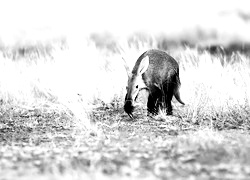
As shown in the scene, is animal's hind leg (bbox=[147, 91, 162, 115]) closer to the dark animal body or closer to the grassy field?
the dark animal body

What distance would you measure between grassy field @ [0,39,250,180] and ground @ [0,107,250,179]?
11 mm

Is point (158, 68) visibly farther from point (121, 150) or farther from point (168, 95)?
point (121, 150)

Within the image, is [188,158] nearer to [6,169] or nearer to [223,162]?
[223,162]

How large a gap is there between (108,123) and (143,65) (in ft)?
3.74

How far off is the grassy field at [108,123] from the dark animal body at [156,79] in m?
0.32

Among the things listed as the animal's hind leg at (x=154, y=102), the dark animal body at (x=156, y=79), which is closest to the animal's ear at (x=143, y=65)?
the dark animal body at (x=156, y=79)

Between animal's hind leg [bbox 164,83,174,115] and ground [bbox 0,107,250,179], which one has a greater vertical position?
animal's hind leg [bbox 164,83,174,115]

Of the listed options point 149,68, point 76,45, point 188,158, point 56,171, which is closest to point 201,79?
point 149,68

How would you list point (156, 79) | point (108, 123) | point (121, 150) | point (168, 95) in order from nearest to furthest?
point (121, 150) < point (108, 123) < point (156, 79) < point (168, 95)

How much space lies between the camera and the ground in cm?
422

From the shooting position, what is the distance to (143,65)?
7.77m

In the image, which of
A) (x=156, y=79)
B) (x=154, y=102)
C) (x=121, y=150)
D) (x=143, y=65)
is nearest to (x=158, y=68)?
(x=156, y=79)

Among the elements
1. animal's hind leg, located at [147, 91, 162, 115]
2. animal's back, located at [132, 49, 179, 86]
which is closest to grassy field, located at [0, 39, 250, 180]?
animal's hind leg, located at [147, 91, 162, 115]

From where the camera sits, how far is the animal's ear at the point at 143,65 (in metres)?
7.75
